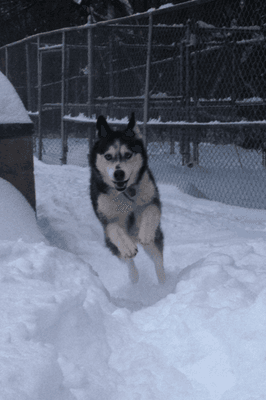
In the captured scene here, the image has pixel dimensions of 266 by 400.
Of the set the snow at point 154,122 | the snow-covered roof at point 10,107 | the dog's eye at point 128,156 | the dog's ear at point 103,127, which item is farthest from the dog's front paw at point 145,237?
the snow at point 154,122

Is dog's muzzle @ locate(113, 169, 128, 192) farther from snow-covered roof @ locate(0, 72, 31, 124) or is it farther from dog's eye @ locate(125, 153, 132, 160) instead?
snow-covered roof @ locate(0, 72, 31, 124)

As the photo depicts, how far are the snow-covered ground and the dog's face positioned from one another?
2.56 feet

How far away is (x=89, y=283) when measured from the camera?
283cm

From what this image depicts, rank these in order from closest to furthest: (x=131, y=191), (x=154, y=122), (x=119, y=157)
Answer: (x=119, y=157) → (x=131, y=191) → (x=154, y=122)

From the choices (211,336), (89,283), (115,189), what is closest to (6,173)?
(115,189)

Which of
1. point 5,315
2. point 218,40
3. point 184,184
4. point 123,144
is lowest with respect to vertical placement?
point 184,184

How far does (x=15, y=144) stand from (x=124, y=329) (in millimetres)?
2490

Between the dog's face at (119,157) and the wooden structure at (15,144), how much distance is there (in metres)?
0.88

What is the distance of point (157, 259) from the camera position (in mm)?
3799

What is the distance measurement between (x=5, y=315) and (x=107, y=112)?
759cm

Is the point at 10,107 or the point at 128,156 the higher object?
the point at 10,107

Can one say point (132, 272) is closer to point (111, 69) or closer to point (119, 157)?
point (119, 157)

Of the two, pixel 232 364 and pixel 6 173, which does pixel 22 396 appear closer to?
pixel 232 364

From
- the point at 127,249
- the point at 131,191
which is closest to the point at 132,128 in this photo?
the point at 131,191
